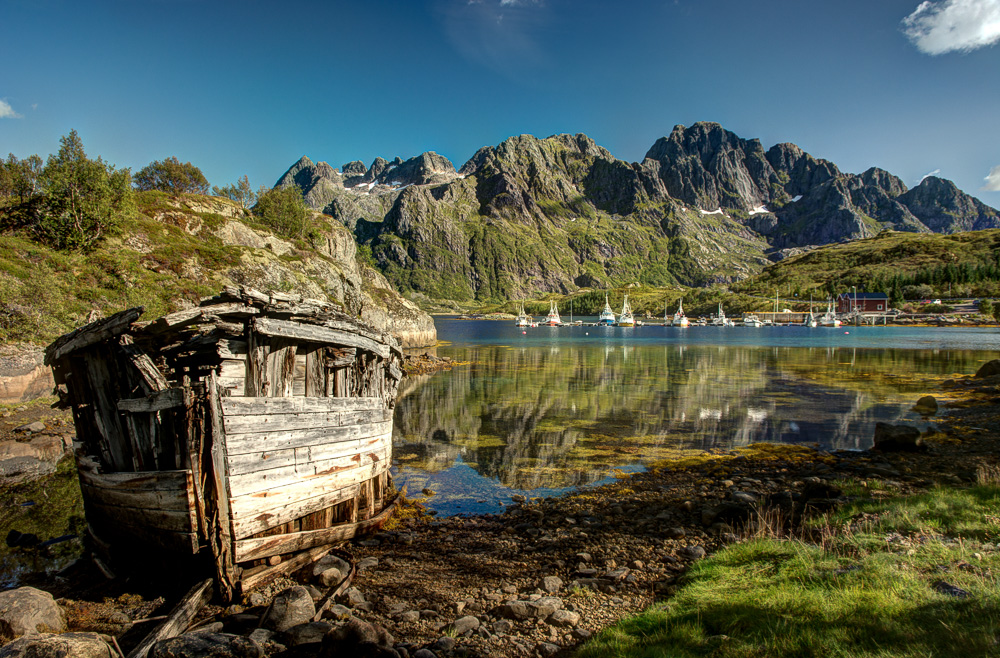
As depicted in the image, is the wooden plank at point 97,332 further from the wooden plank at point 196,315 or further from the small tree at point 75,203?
the small tree at point 75,203

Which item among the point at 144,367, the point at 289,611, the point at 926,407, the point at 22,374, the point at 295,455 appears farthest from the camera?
the point at 926,407

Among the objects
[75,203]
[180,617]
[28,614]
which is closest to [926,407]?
[180,617]

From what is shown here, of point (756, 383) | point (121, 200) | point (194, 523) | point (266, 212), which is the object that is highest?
point (266, 212)

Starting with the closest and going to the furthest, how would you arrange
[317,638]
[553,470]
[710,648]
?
[710,648] < [317,638] < [553,470]

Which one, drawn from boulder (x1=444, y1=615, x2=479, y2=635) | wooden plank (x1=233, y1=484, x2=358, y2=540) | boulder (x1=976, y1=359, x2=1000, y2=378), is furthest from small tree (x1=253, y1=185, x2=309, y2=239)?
boulder (x1=976, y1=359, x2=1000, y2=378)

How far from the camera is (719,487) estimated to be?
16.2 metres

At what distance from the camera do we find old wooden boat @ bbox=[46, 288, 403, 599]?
360 inches

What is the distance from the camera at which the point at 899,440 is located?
20.2 meters

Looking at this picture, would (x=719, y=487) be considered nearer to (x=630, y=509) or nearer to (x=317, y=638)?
(x=630, y=509)

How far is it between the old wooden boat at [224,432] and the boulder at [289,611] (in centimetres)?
147

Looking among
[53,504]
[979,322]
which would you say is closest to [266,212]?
[53,504]

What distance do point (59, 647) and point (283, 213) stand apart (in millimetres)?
82820

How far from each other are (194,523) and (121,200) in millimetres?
50326

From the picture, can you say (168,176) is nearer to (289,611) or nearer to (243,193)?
(243,193)
